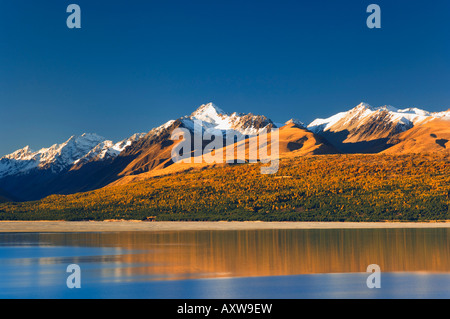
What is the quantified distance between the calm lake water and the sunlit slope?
224 ft

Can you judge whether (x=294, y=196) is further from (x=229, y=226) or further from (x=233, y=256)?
(x=233, y=256)

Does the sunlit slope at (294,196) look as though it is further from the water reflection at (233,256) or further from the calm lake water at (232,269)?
the calm lake water at (232,269)

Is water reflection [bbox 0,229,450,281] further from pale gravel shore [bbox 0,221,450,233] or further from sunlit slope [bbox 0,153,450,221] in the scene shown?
sunlit slope [bbox 0,153,450,221]

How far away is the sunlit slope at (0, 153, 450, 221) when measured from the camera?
5374 inches

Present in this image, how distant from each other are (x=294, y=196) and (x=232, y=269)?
108896 millimetres

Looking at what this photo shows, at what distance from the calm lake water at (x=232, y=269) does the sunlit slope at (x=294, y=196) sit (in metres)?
68.2

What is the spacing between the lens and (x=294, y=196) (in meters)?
153

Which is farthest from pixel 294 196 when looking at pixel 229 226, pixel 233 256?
pixel 233 256

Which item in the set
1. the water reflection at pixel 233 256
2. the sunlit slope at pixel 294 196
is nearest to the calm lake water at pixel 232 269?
the water reflection at pixel 233 256

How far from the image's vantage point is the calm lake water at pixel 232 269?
118 feet

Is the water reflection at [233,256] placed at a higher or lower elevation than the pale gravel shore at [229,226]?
lower

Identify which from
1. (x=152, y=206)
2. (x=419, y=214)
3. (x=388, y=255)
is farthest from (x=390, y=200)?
(x=388, y=255)

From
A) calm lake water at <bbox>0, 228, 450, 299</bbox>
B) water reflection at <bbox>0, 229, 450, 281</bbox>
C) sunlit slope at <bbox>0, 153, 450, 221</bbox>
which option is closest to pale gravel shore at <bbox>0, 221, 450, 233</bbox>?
sunlit slope at <bbox>0, 153, 450, 221</bbox>
